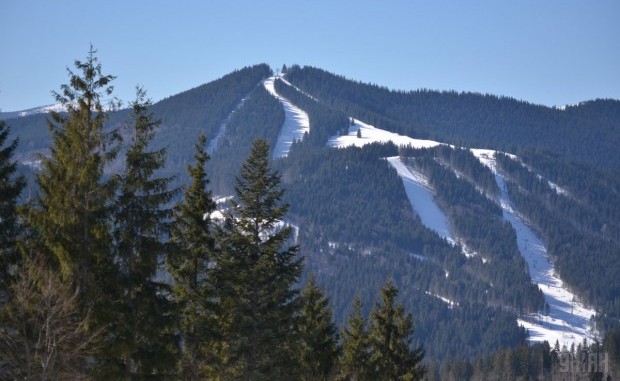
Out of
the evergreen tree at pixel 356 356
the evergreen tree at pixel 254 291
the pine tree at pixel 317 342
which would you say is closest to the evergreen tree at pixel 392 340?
the evergreen tree at pixel 356 356

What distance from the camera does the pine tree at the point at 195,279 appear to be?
100ft

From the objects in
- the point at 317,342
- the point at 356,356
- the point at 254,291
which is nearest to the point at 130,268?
the point at 254,291

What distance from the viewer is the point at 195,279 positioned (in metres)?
31.2

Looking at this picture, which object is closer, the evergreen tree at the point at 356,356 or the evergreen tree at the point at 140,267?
the evergreen tree at the point at 140,267

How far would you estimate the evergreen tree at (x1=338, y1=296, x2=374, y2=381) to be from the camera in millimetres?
43344

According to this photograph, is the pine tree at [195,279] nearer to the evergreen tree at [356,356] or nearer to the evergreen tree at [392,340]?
the evergreen tree at [356,356]

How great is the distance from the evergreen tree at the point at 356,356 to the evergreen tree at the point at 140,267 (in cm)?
1810

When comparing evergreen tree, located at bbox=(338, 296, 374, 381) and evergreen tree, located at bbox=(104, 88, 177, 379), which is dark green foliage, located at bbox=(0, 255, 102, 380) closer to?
evergreen tree, located at bbox=(104, 88, 177, 379)

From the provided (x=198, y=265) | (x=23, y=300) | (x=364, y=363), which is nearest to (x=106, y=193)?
(x=23, y=300)

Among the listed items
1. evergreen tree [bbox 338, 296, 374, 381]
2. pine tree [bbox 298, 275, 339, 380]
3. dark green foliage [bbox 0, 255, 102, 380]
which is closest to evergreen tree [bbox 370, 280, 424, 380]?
evergreen tree [bbox 338, 296, 374, 381]

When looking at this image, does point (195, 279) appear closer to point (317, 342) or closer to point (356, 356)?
point (317, 342)

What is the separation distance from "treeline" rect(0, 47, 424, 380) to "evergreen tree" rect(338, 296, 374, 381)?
350 inches

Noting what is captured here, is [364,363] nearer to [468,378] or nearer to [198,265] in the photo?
[198,265]

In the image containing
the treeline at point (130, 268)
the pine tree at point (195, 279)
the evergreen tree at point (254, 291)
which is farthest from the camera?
the evergreen tree at point (254, 291)
